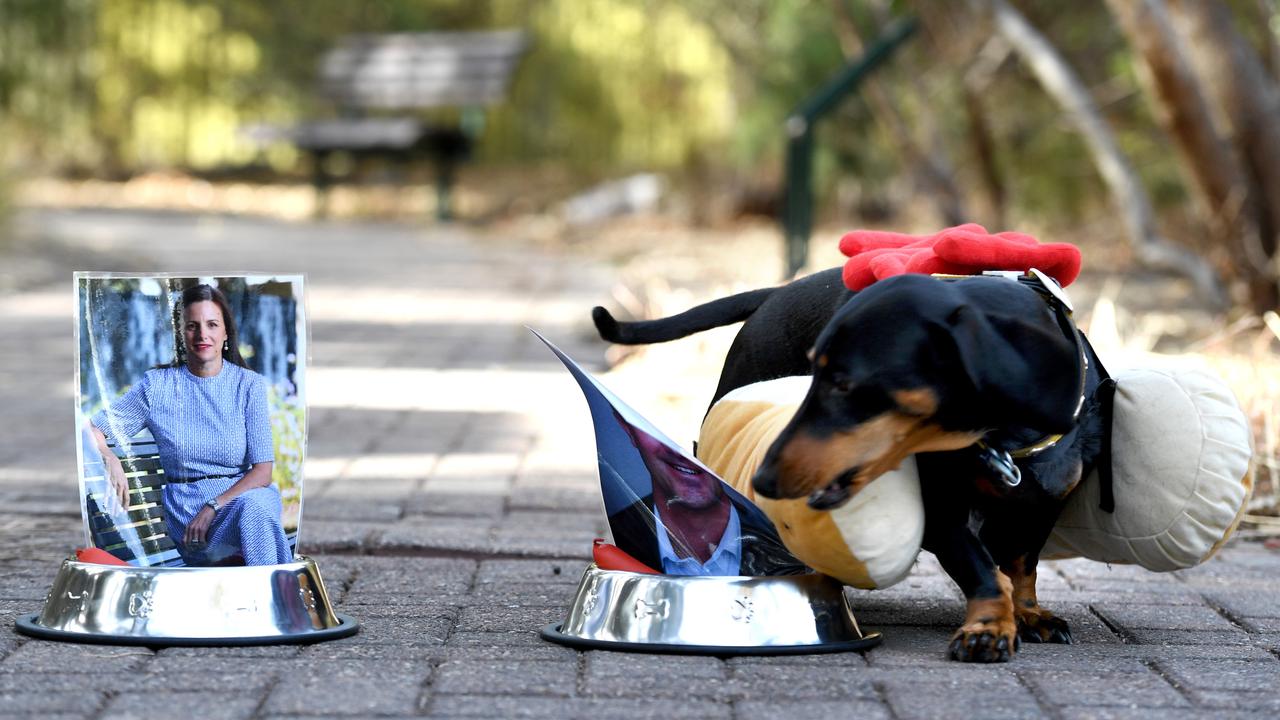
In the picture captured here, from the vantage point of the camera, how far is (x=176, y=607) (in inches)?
101

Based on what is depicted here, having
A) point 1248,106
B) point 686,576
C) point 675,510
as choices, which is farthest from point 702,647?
point 1248,106

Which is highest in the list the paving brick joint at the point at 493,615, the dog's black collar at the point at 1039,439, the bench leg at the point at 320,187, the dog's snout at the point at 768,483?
the dog's black collar at the point at 1039,439

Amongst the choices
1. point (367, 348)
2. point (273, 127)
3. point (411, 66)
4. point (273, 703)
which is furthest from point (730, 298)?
point (411, 66)

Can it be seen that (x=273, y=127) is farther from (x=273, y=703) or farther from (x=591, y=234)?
(x=273, y=703)

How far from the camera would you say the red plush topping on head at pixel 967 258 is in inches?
108

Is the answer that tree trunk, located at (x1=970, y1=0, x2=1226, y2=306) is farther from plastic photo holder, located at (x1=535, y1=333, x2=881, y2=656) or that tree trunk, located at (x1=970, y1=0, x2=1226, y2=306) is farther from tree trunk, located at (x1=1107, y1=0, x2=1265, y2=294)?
plastic photo holder, located at (x1=535, y1=333, x2=881, y2=656)

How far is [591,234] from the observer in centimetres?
1538

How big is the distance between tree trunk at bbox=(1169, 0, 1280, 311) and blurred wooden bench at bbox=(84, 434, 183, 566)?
5327 millimetres

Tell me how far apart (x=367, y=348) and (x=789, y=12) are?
6.62 m

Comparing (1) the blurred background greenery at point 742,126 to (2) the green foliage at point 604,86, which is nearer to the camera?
(1) the blurred background greenery at point 742,126

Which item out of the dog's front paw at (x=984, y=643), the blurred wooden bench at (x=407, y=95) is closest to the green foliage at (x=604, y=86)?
the blurred wooden bench at (x=407, y=95)

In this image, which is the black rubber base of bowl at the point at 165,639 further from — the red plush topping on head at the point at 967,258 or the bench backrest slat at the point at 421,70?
the bench backrest slat at the point at 421,70

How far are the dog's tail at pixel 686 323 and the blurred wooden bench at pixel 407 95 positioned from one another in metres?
14.7

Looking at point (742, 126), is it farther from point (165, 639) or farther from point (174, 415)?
point (165, 639)
